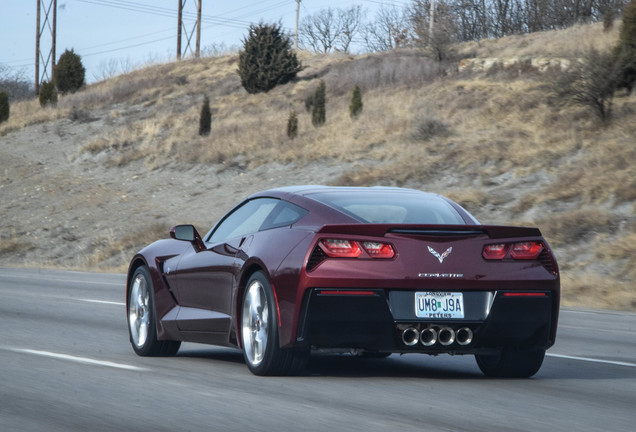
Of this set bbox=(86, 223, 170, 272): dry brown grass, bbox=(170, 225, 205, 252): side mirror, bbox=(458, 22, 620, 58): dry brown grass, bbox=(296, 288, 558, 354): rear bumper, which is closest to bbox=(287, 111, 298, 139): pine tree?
bbox=(86, 223, 170, 272): dry brown grass

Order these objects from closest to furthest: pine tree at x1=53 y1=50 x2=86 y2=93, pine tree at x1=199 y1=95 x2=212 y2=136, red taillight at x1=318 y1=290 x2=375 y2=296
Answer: red taillight at x1=318 y1=290 x2=375 y2=296 → pine tree at x1=199 y1=95 x2=212 y2=136 → pine tree at x1=53 y1=50 x2=86 y2=93

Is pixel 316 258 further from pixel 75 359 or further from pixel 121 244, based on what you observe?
pixel 121 244

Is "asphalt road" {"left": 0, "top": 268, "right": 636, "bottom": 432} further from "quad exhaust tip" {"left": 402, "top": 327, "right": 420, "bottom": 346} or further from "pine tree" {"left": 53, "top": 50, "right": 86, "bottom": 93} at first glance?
"pine tree" {"left": 53, "top": 50, "right": 86, "bottom": 93}

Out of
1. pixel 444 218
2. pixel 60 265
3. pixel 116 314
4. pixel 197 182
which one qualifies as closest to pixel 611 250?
pixel 116 314

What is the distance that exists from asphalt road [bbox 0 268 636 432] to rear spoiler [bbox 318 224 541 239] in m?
1.02

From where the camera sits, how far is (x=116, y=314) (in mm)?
13891

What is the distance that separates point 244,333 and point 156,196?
3248 cm

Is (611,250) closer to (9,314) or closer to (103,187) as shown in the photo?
(9,314)

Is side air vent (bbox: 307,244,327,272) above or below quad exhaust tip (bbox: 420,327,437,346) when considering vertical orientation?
above

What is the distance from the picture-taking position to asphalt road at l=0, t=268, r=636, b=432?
5738mm

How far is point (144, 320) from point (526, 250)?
3514mm

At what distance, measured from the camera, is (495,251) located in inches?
283

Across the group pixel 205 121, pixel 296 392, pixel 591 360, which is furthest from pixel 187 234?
pixel 205 121

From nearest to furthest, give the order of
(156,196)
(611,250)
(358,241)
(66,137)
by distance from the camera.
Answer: (358,241) → (611,250) → (156,196) → (66,137)
